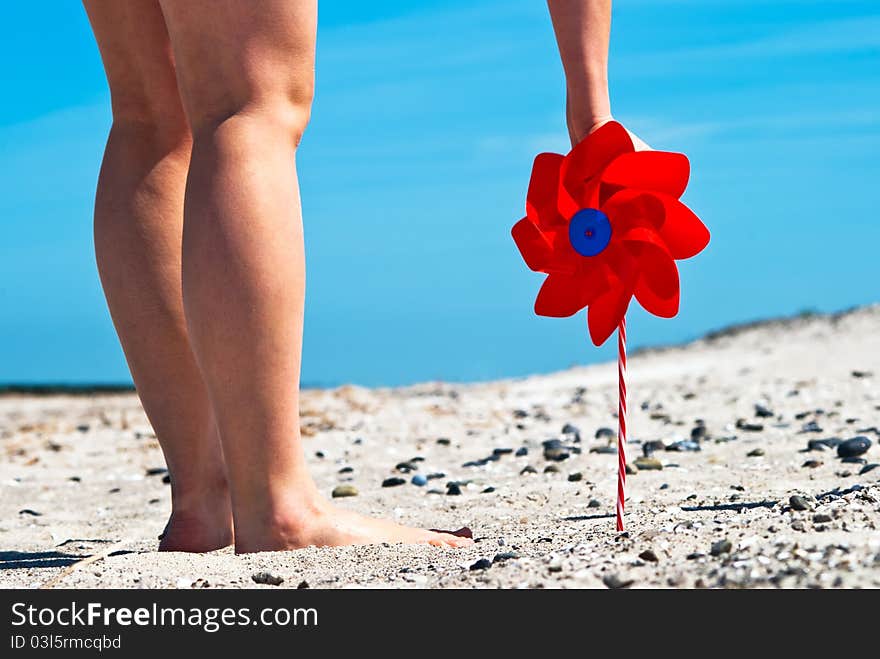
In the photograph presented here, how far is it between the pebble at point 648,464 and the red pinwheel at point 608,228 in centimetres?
175

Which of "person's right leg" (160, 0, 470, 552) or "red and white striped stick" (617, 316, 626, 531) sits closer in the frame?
"person's right leg" (160, 0, 470, 552)

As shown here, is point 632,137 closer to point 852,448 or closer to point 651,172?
point 651,172

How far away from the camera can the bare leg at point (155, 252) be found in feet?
8.57

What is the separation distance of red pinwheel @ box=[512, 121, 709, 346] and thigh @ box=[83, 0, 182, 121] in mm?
1022

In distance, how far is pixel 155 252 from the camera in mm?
2609

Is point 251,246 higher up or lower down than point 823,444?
lower down

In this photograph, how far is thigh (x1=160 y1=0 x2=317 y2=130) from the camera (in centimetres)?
216

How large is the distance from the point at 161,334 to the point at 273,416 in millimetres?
625

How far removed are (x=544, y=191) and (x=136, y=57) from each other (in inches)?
44.8

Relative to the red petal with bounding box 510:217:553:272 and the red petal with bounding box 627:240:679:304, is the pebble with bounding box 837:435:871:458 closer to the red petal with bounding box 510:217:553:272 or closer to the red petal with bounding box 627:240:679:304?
the red petal with bounding box 627:240:679:304

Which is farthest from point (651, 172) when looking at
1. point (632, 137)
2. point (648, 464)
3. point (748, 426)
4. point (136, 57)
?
point (748, 426)

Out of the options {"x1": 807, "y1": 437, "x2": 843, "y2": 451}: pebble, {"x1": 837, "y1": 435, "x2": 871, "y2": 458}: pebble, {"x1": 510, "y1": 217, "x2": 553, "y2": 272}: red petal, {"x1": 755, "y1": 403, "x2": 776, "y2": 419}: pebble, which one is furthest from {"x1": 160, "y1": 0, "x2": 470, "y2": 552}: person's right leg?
{"x1": 755, "y1": 403, "x2": 776, "y2": 419}: pebble

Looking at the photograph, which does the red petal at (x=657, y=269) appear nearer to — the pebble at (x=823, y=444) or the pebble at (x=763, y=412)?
the pebble at (x=823, y=444)
